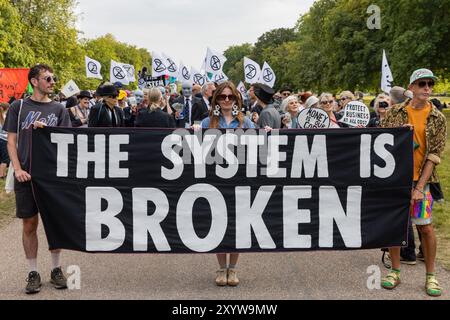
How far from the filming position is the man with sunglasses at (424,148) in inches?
206

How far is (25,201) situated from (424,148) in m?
3.90

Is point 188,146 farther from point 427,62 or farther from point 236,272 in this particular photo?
point 427,62

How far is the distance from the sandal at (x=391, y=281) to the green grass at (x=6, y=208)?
5709mm

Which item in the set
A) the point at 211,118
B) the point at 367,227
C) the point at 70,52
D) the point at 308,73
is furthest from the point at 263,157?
the point at 308,73

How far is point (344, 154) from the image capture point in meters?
5.45

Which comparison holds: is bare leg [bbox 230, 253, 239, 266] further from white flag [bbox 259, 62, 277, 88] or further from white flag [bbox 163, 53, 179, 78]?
white flag [bbox 163, 53, 179, 78]

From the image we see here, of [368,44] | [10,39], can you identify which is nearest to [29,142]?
[10,39]

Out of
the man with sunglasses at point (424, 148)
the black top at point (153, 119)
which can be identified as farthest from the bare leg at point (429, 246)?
the black top at point (153, 119)

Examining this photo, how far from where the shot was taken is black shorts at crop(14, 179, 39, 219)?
5277 millimetres

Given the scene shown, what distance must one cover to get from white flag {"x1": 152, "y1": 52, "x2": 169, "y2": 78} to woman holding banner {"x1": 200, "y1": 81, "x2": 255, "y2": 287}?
13997 millimetres

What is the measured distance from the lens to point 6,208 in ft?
31.4

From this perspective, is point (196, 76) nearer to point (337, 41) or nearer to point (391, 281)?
point (391, 281)
